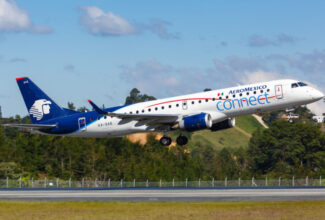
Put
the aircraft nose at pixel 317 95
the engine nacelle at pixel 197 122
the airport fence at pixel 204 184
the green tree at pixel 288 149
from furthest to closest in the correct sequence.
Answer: the green tree at pixel 288 149, the airport fence at pixel 204 184, the engine nacelle at pixel 197 122, the aircraft nose at pixel 317 95

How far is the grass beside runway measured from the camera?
41938 millimetres

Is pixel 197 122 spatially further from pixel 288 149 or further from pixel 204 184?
pixel 288 149

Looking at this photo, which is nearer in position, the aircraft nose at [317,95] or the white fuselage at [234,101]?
the aircraft nose at [317,95]

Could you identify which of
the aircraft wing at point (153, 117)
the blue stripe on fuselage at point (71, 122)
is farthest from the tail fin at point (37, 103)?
the aircraft wing at point (153, 117)

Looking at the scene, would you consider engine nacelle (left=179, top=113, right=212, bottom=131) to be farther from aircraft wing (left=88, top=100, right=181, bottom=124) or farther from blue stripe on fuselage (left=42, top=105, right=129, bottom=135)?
blue stripe on fuselage (left=42, top=105, right=129, bottom=135)

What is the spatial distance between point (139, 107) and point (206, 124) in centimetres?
834

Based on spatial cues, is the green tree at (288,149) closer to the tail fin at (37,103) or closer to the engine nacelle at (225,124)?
the engine nacelle at (225,124)

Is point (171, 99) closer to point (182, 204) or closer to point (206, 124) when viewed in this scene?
point (206, 124)

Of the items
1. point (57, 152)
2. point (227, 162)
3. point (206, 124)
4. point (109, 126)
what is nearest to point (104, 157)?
point (57, 152)

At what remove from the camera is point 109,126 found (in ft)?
206

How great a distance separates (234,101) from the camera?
56.2 m

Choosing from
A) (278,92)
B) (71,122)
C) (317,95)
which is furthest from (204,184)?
(317,95)

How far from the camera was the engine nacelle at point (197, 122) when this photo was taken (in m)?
56.3

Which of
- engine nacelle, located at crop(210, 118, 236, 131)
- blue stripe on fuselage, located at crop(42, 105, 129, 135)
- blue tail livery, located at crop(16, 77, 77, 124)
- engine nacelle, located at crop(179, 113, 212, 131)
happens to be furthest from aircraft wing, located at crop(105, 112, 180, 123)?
blue tail livery, located at crop(16, 77, 77, 124)
